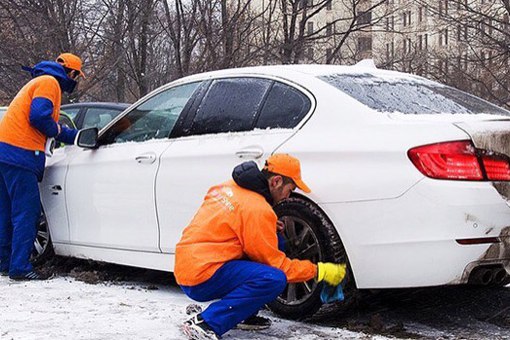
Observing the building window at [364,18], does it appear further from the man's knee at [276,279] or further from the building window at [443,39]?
the man's knee at [276,279]

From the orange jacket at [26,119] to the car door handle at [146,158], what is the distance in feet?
3.67

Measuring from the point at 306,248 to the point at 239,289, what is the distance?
1.92 ft

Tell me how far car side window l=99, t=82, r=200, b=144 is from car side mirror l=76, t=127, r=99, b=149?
7 centimetres

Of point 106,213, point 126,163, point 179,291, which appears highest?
point 126,163

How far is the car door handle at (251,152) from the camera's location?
455 cm

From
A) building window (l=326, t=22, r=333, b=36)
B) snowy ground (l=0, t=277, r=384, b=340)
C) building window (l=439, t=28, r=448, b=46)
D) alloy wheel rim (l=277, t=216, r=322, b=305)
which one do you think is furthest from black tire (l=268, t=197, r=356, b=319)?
building window (l=439, t=28, r=448, b=46)

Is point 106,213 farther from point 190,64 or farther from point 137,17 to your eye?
point 137,17

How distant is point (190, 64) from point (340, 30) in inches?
299

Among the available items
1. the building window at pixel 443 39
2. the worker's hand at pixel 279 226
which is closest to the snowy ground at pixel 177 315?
the worker's hand at pixel 279 226

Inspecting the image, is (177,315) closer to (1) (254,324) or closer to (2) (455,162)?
(1) (254,324)

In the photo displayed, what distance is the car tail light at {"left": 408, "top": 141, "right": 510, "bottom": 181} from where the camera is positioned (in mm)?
3883

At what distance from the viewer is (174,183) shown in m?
5.01

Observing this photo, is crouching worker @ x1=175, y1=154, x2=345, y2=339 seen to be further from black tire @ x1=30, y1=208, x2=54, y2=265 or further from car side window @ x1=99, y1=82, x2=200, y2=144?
black tire @ x1=30, y1=208, x2=54, y2=265

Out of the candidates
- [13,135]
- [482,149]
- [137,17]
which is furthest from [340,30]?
[482,149]
